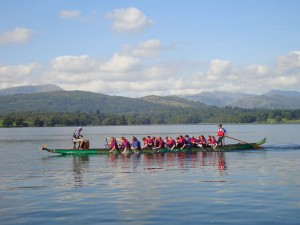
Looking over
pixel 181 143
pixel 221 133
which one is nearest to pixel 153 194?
pixel 181 143

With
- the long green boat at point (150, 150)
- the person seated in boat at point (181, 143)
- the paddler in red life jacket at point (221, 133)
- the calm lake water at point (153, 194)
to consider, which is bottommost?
the calm lake water at point (153, 194)

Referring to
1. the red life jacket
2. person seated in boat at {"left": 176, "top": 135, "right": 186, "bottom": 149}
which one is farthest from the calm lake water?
person seated in boat at {"left": 176, "top": 135, "right": 186, "bottom": 149}

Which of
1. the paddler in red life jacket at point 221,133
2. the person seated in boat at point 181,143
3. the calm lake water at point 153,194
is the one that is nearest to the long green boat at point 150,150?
the person seated in boat at point 181,143

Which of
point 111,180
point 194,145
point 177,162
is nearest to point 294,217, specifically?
point 111,180

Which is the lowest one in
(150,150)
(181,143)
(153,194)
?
(153,194)

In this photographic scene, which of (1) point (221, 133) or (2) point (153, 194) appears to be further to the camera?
(1) point (221, 133)

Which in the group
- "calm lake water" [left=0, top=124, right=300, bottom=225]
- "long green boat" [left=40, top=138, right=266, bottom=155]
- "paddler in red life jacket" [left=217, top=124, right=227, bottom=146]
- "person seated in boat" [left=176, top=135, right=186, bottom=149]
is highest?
"paddler in red life jacket" [left=217, top=124, right=227, bottom=146]

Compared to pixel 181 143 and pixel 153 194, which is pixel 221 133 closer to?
pixel 181 143

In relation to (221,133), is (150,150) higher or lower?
lower

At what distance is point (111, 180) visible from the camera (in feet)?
96.1

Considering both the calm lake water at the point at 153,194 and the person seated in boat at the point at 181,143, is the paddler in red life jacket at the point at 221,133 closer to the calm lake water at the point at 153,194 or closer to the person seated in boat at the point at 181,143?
the person seated in boat at the point at 181,143

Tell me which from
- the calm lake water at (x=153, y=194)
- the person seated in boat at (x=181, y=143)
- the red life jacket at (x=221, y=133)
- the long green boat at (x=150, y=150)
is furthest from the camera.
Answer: the person seated in boat at (x=181, y=143)

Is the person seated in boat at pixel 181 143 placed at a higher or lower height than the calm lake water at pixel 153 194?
higher

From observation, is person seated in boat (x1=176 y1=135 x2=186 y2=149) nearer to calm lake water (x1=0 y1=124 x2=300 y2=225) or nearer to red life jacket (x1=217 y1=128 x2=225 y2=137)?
red life jacket (x1=217 y1=128 x2=225 y2=137)
